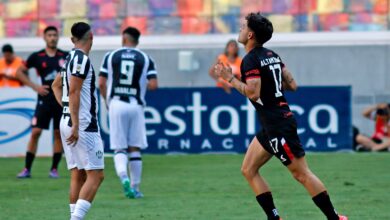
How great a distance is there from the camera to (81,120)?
10.7 meters

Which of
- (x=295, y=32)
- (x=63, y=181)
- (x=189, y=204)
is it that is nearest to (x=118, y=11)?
(x=295, y=32)

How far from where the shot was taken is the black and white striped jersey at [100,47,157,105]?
14.3 metres

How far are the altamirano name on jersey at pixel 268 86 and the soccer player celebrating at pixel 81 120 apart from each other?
151 centimetres

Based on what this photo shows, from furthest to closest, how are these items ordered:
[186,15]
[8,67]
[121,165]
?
[186,15], [8,67], [121,165]

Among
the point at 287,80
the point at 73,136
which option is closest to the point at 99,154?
the point at 73,136

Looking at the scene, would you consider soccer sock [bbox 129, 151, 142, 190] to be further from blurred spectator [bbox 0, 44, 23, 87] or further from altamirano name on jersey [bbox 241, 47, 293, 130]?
blurred spectator [bbox 0, 44, 23, 87]

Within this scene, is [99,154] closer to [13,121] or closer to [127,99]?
[127,99]

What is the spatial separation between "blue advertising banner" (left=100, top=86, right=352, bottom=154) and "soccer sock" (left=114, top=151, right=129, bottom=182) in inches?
271

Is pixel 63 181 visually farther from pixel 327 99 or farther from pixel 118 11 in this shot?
pixel 118 11

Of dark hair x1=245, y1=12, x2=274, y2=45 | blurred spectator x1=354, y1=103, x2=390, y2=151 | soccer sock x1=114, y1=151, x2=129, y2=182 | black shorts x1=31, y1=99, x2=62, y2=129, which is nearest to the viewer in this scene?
dark hair x1=245, y1=12, x2=274, y2=45

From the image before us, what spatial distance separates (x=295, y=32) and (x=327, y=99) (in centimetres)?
532

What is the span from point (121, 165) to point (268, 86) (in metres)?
4.17

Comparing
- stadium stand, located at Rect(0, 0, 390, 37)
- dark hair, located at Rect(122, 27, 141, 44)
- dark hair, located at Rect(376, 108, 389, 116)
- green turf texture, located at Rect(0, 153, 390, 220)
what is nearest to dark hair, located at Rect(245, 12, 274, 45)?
green turf texture, located at Rect(0, 153, 390, 220)

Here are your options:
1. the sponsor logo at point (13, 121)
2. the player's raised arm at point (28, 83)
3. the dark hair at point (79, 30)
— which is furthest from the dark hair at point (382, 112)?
the dark hair at point (79, 30)
